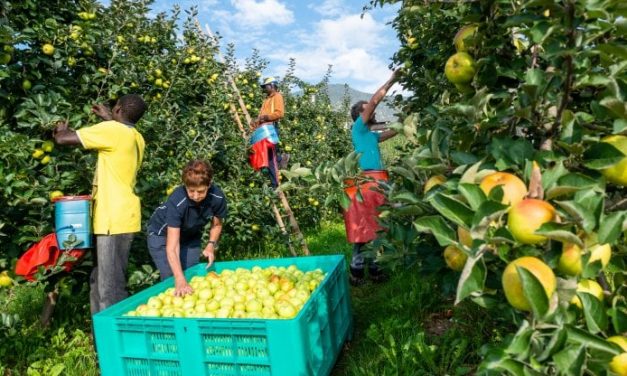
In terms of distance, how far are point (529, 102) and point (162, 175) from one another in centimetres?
337

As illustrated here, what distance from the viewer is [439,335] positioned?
9.67 feet

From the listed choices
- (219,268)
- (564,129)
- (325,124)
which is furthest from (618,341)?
(325,124)

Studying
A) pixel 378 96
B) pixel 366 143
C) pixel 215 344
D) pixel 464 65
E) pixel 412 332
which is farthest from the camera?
pixel 366 143

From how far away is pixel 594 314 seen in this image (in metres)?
0.85

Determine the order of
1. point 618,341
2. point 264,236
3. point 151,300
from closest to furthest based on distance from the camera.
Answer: point 618,341 → point 151,300 → point 264,236

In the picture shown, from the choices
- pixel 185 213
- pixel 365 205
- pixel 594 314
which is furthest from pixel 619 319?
pixel 365 205

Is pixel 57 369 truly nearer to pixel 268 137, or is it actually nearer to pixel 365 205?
pixel 365 205

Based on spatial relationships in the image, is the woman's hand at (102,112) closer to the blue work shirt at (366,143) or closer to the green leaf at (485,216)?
the blue work shirt at (366,143)

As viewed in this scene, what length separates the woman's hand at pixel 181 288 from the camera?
8.53 feet

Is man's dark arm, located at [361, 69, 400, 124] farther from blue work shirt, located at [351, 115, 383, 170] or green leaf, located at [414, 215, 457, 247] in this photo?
green leaf, located at [414, 215, 457, 247]

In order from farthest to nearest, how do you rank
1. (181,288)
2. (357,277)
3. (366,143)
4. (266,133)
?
(266,133), (357,277), (366,143), (181,288)

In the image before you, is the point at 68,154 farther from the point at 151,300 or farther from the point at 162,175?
the point at 151,300

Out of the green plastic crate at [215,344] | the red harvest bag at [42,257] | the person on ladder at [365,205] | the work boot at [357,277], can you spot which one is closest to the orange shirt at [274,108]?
the person on ladder at [365,205]

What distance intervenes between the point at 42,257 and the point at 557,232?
9.35 ft
